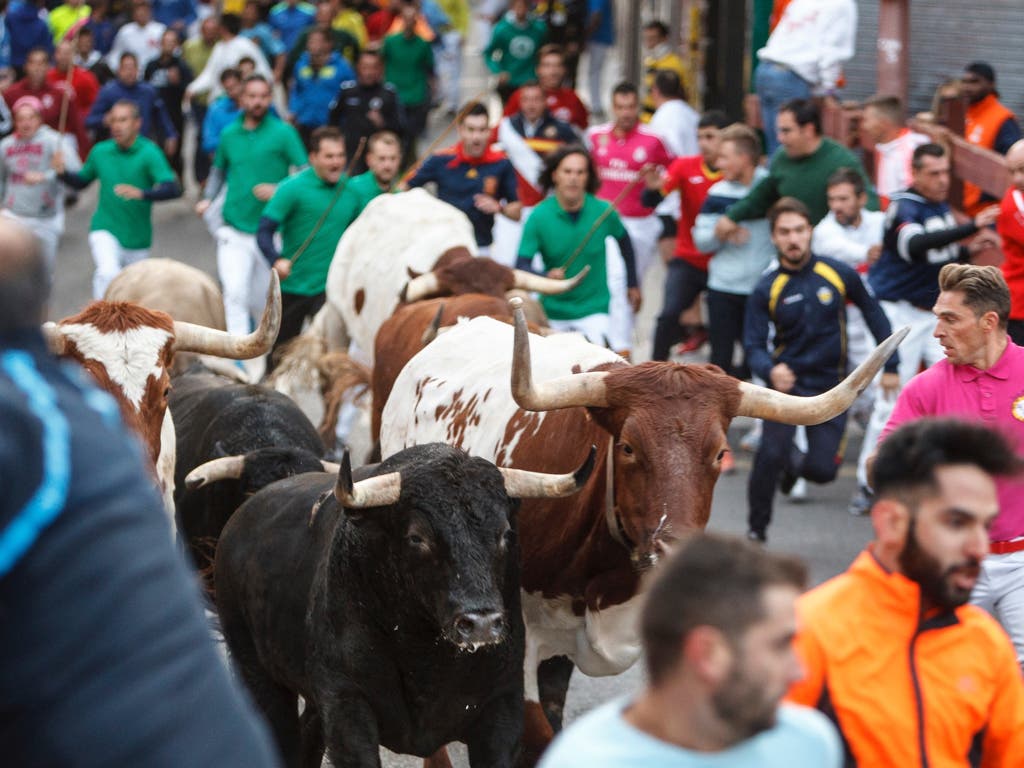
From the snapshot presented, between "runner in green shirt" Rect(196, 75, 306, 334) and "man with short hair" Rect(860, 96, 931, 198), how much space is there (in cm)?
436

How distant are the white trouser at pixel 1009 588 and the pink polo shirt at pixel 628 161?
8333mm

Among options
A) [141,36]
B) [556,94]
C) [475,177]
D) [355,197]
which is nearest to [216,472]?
[355,197]

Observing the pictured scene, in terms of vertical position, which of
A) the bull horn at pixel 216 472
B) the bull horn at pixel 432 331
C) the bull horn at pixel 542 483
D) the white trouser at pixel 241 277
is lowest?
the white trouser at pixel 241 277

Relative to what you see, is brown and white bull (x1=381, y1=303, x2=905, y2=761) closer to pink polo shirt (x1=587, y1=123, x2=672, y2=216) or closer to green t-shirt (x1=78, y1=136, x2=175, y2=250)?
pink polo shirt (x1=587, y1=123, x2=672, y2=216)

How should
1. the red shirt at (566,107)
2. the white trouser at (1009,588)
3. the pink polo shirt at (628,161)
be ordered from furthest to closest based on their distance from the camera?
the red shirt at (566,107) → the pink polo shirt at (628,161) → the white trouser at (1009,588)

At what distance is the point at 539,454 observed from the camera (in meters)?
6.26

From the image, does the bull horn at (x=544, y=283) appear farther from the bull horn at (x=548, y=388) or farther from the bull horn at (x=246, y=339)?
the bull horn at (x=548, y=388)

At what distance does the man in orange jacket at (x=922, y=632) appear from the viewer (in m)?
3.36

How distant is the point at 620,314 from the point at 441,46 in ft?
38.9

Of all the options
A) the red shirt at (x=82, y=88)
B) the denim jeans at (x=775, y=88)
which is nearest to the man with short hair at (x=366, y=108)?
the denim jeans at (x=775, y=88)

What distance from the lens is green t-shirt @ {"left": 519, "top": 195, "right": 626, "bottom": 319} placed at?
35.0 ft

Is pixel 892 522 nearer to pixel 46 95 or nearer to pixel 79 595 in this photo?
pixel 79 595

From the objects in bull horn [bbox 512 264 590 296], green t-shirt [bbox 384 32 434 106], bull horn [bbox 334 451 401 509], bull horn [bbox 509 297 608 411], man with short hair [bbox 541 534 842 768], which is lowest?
green t-shirt [bbox 384 32 434 106]

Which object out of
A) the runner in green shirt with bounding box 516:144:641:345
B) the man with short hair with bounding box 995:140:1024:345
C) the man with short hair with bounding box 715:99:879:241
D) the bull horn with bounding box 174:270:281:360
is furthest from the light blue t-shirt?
the man with short hair with bounding box 715:99:879:241
